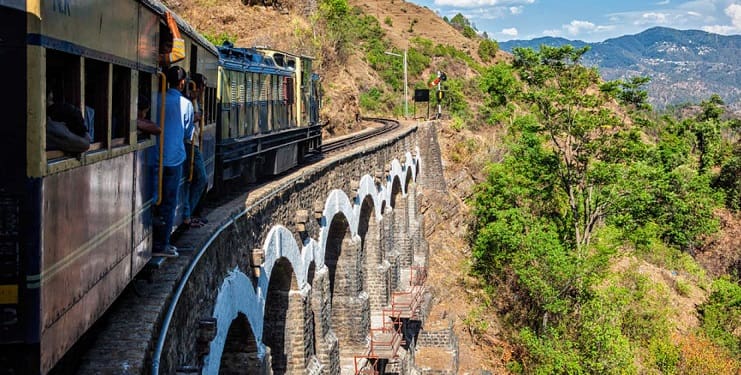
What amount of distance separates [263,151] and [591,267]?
13979 millimetres

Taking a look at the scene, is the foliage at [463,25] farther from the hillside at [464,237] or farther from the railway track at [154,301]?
the railway track at [154,301]

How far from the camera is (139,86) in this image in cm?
506

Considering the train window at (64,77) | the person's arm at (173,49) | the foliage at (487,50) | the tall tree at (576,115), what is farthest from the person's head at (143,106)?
the foliage at (487,50)

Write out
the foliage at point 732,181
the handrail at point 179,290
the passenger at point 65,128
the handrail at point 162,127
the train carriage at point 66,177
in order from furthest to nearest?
the foliage at point 732,181
the handrail at point 162,127
the handrail at point 179,290
the passenger at point 65,128
the train carriage at point 66,177

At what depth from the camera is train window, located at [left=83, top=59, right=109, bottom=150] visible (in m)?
3.96

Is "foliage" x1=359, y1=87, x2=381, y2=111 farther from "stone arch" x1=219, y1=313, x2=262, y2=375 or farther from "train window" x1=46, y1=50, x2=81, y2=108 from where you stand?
"train window" x1=46, y1=50, x2=81, y2=108

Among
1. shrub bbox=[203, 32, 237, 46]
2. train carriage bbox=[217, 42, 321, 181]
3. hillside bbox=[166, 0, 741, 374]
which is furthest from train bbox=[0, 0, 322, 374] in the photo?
shrub bbox=[203, 32, 237, 46]

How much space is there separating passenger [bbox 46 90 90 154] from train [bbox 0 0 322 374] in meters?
0.03

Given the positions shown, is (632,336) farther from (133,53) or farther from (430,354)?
(133,53)

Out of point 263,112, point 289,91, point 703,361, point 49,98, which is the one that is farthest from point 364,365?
point 703,361

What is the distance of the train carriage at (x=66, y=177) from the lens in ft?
9.55

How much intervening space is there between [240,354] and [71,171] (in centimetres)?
557

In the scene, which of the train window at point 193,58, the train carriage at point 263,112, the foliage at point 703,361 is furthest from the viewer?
the foliage at point 703,361

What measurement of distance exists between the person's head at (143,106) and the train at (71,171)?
37 millimetres
